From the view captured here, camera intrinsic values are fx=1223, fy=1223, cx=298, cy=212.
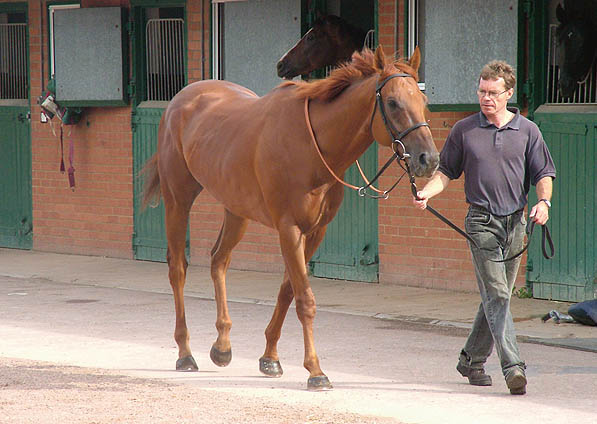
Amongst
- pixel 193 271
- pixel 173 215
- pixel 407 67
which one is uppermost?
pixel 407 67

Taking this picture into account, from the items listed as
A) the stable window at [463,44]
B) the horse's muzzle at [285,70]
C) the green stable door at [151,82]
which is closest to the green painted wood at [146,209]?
the green stable door at [151,82]

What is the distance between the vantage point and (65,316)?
1034 cm

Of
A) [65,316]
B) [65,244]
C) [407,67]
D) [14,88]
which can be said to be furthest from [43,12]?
[407,67]

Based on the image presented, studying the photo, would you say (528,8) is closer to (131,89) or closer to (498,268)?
(498,268)

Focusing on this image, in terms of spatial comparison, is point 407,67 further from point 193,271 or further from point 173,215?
point 193,271

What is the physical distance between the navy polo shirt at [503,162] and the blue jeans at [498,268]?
72mm

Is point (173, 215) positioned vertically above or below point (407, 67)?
below

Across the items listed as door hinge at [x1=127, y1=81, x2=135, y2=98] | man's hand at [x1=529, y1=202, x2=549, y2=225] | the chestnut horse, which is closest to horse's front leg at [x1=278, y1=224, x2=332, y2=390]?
the chestnut horse

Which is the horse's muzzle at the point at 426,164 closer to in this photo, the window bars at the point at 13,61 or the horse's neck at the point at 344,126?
the horse's neck at the point at 344,126

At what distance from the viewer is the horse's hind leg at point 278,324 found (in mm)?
7734

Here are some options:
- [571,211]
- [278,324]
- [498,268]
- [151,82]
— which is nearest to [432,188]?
[498,268]

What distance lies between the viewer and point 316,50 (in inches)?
465

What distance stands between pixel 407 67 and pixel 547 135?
402 centimetres

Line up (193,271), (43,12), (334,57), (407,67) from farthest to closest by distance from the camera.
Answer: (43,12) → (193,271) → (334,57) → (407,67)
